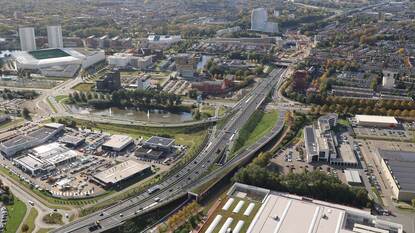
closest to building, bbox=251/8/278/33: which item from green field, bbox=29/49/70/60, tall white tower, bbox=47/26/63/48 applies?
tall white tower, bbox=47/26/63/48

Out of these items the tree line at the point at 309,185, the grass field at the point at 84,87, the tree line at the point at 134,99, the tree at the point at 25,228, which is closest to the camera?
the tree at the point at 25,228

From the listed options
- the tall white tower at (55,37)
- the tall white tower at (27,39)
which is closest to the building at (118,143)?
the tall white tower at (55,37)

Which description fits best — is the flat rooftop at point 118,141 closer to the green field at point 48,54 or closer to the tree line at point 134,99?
the tree line at point 134,99

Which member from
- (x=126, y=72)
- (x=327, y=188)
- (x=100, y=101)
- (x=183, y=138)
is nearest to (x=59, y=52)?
(x=126, y=72)

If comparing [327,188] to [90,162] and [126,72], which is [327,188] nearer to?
[90,162]

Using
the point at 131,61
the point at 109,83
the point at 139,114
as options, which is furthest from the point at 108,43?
the point at 139,114

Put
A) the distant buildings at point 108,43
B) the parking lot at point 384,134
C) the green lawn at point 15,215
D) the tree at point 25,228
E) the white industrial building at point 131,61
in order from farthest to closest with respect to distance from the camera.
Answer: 1. the distant buildings at point 108,43
2. the white industrial building at point 131,61
3. the parking lot at point 384,134
4. the green lawn at point 15,215
5. the tree at point 25,228

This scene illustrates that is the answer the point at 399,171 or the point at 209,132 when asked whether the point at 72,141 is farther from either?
the point at 399,171
